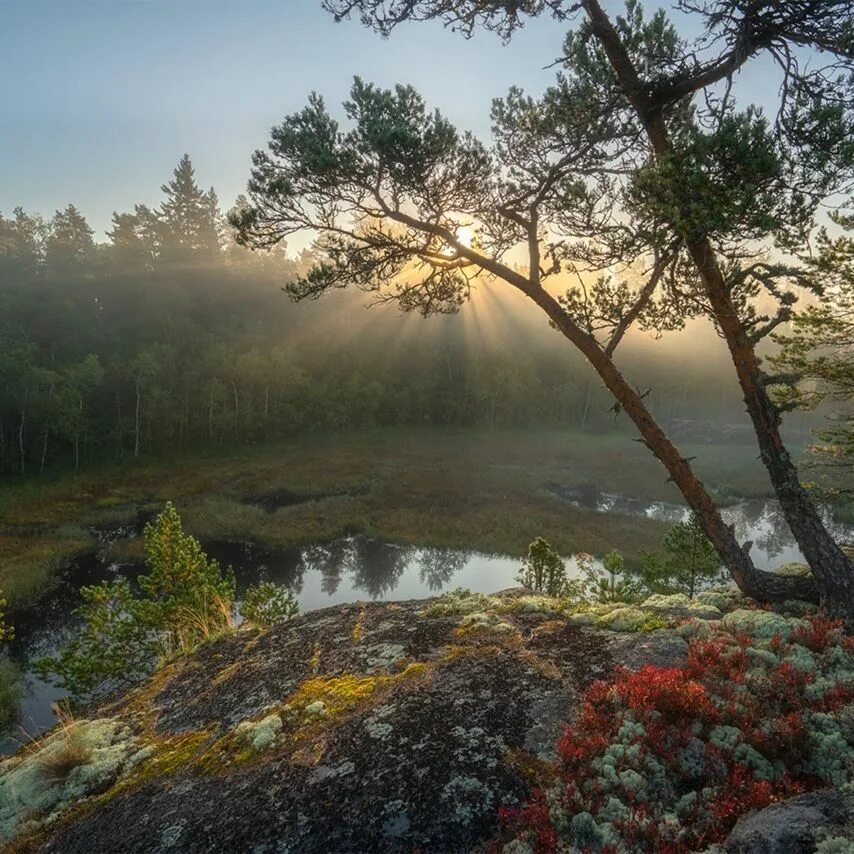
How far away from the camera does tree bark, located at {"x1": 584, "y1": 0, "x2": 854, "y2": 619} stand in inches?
323

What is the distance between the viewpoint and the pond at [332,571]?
24.7m

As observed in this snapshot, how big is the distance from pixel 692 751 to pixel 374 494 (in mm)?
43286

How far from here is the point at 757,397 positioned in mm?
9094

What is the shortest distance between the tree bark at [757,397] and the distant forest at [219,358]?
62511mm

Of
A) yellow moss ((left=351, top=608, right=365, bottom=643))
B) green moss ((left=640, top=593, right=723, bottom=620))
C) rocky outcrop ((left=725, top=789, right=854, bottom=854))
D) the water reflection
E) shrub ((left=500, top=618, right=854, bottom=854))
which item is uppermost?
rocky outcrop ((left=725, top=789, right=854, bottom=854))

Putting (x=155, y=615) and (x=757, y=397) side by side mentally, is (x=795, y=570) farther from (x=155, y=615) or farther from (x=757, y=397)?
(x=155, y=615)

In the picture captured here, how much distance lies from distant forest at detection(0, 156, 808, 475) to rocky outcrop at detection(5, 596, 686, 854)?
59345mm

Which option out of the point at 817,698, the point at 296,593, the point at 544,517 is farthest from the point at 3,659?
the point at 544,517

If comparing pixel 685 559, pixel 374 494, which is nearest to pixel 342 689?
pixel 685 559

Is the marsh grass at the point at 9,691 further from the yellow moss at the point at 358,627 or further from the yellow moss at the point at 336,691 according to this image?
the yellow moss at the point at 336,691

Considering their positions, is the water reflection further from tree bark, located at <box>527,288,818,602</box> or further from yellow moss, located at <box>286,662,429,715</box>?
yellow moss, located at <box>286,662,429,715</box>

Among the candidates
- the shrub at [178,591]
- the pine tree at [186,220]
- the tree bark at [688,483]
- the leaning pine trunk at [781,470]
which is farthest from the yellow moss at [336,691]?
the pine tree at [186,220]

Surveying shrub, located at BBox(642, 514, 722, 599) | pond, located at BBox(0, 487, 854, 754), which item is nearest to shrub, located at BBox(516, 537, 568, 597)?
shrub, located at BBox(642, 514, 722, 599)

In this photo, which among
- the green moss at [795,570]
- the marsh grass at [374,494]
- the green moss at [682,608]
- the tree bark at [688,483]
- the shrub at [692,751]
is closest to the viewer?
the shrub at [692,751]
